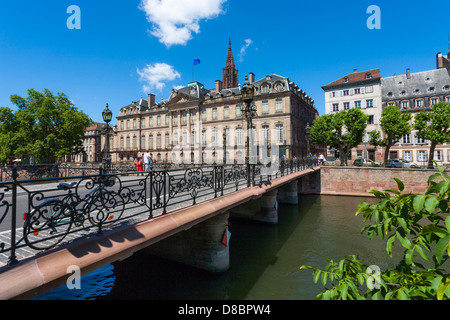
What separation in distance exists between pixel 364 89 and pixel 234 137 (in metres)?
25.2

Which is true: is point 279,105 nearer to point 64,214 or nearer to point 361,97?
point 361,97

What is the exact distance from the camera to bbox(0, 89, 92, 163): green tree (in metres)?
31.6

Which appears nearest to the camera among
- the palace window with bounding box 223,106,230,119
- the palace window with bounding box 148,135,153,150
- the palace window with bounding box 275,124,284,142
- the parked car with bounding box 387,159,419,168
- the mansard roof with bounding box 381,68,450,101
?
the parked car with bounding box 387,159,419,168

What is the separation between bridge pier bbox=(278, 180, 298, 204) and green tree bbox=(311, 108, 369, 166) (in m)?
16.0

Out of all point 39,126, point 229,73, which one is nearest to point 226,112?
point 229,73

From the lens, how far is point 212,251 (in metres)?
8.55

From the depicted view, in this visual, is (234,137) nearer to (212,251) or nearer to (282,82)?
(282,82)

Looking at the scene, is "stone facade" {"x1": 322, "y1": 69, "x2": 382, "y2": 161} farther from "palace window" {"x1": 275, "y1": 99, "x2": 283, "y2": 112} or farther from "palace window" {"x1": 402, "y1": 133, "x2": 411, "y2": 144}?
"palace window" {"x1": 275, "y1": 99, "x2": 283, "y2": 112}

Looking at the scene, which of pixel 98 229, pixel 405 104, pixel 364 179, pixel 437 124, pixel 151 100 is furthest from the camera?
pixel 151 100

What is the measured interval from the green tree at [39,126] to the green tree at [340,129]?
128ft

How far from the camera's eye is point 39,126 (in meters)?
33.0

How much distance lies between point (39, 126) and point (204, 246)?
37.1 metres

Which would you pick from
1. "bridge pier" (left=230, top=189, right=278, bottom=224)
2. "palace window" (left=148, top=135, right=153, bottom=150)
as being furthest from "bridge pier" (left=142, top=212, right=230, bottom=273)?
"palace window" (left=148, top=135, right=153, bottom=150)
